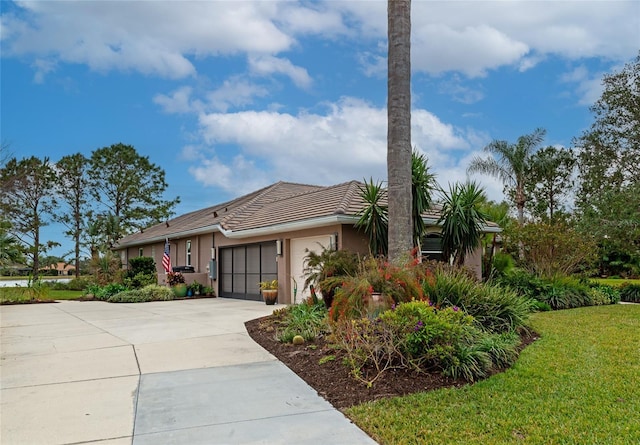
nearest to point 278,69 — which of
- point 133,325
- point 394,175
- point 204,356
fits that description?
point 394,175

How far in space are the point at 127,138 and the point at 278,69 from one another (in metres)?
30.2

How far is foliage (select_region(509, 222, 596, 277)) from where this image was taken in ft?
50.7

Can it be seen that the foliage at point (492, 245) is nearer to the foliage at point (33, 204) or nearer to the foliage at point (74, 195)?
the foliage at point (33, 204)

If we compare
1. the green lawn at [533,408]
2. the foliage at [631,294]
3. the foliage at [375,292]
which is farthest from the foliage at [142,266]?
the foliage at [631,294]

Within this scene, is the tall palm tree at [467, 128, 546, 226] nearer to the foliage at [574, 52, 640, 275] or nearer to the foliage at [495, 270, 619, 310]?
the foliage at [574, 52, 640, 275]

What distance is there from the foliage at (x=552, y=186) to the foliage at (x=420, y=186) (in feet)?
85.9

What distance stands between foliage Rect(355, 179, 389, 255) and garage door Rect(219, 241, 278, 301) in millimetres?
5203

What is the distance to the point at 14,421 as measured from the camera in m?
4.54

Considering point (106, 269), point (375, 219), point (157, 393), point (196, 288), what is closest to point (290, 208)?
point (375, 219)

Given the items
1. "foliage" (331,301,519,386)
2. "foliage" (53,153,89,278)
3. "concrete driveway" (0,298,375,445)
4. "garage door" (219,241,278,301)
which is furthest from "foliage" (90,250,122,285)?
"foliage" (331,301,519,386)

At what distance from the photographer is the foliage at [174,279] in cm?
2002

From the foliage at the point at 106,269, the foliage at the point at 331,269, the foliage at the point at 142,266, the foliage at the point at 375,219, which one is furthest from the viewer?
the foliage at the point at 106,269

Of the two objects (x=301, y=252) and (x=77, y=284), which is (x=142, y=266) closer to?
(x=301, y=252)

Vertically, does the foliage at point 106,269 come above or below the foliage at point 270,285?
above
